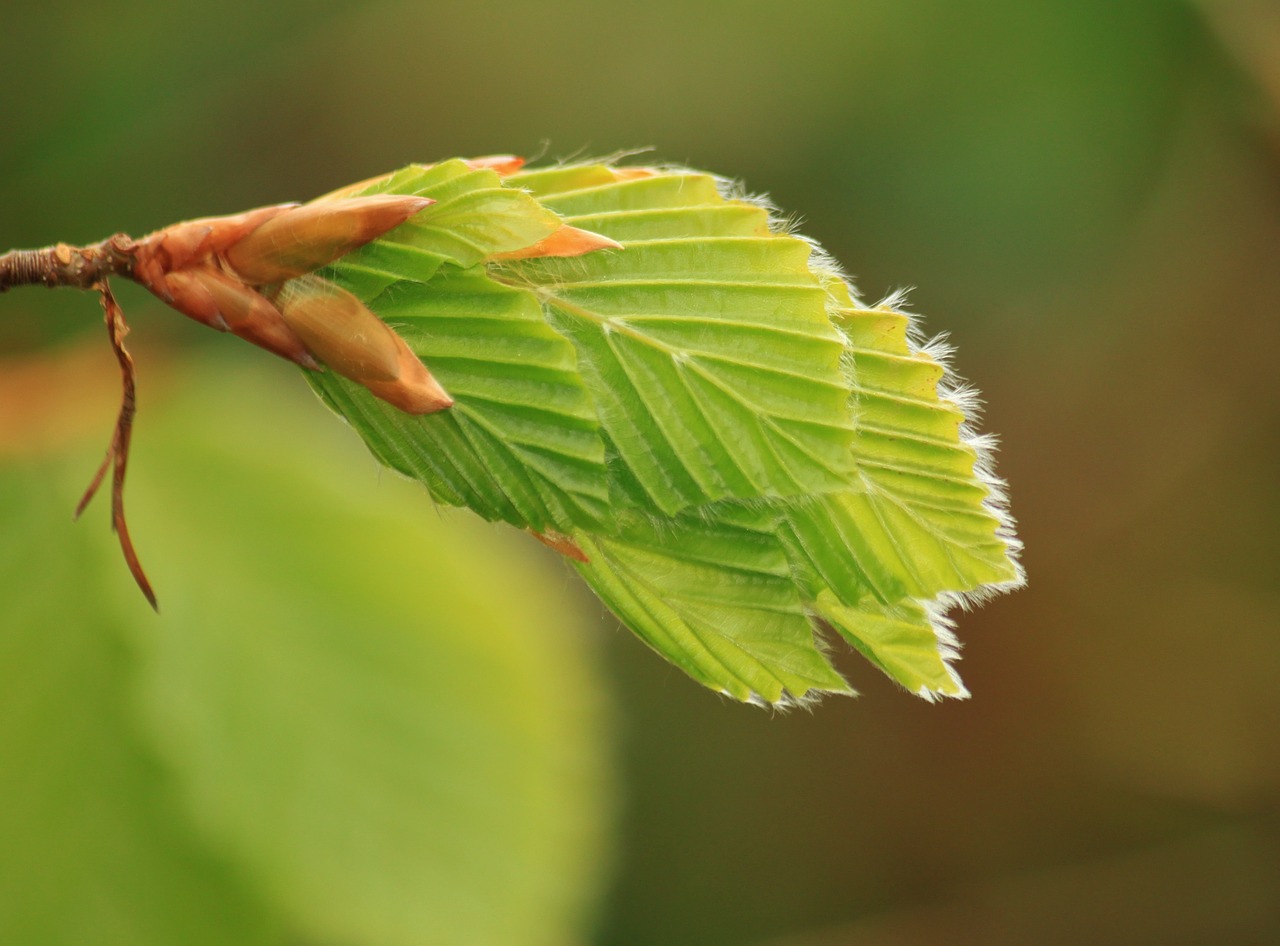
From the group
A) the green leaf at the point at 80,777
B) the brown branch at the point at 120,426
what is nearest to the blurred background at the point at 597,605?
the green leaf at the point at 80,777

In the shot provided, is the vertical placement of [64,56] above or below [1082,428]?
above

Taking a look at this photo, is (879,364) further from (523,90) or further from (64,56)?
(523,90)

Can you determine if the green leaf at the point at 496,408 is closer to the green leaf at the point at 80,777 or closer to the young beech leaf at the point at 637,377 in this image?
the young beech leaf at the point at 637,377

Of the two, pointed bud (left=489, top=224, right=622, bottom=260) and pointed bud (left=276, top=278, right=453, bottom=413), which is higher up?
pointed bud (left=489, top=224, right=622, bottom=260)

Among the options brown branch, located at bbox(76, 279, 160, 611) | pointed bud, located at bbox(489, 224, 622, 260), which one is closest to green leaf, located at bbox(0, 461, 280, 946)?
brown branch, located at bbox(76, 279, 160, 611)

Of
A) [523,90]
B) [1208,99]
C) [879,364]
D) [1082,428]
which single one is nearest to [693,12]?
[523,90]

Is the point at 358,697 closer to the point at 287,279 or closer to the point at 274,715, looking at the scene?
the point at 274,715

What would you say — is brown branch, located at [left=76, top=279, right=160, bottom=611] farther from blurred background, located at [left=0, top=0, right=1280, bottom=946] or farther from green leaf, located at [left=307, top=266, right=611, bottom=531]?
blurred background, located at [left=0, top=0, right=1280, bottom=946]
